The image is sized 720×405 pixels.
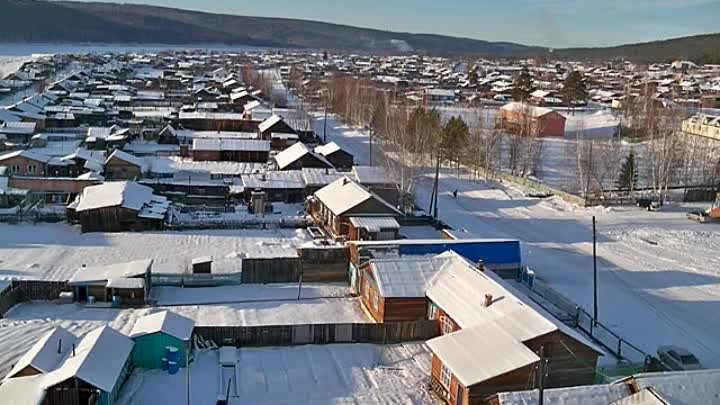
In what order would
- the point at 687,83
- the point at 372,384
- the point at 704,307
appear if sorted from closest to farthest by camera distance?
the point at 372,384 < the point at 704,307 < the point at 687,83

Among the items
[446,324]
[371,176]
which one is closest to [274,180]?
[371,176]

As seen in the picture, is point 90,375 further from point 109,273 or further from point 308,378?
point 109,273

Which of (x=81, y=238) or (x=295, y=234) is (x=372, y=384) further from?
(x=81, y=238)

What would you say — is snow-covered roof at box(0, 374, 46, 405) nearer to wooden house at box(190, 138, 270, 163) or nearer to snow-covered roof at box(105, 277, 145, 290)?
snow-covered roof at box(105, 277, 145, 290)

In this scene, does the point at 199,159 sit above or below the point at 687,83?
below

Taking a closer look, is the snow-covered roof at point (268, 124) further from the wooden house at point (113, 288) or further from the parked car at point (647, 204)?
the wooden house at point (113, 288)

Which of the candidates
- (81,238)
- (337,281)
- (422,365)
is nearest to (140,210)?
(81,238)

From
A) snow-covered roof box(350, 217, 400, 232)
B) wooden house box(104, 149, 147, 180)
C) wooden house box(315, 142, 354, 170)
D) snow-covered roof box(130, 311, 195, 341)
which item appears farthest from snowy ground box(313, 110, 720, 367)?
wooden house box(104, 149, 147, 180)
